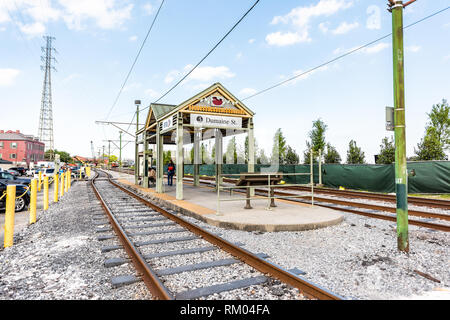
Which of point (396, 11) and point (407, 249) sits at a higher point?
point (396, 11)

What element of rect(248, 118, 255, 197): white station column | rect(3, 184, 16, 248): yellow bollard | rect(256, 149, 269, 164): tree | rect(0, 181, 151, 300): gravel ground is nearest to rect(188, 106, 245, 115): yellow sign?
rect(248, 118, 255, 197): white station column

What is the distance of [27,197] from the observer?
11.5m

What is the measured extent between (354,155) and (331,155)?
331 centimetres

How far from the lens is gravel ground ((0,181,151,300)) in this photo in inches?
141

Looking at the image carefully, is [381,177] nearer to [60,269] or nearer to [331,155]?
[60,269]

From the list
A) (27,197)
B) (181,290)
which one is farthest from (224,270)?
(27,197)

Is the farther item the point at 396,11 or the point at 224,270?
the point at 396,11

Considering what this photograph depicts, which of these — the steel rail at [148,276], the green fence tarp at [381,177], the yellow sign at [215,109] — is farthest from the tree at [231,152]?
the steel rail at [148,276]

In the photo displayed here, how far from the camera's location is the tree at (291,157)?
39.5 meters

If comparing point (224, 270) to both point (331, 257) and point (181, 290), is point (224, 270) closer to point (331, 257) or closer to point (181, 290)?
point (181, 290)

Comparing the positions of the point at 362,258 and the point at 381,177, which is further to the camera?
the point at 381,177

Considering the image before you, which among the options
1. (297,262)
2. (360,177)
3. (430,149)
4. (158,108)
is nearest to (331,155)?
(430,149)

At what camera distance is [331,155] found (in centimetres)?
4175
